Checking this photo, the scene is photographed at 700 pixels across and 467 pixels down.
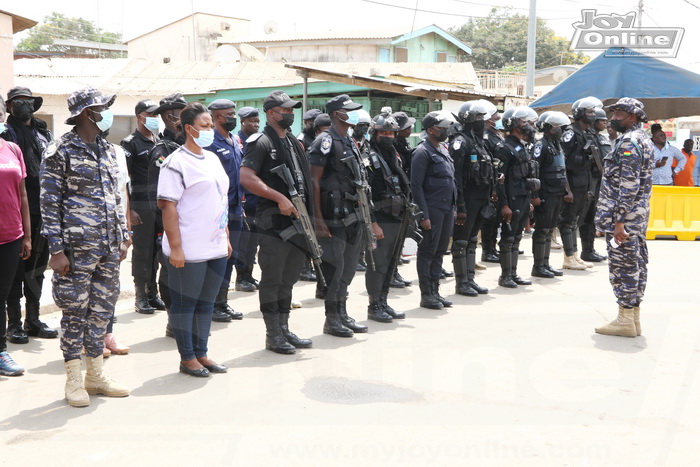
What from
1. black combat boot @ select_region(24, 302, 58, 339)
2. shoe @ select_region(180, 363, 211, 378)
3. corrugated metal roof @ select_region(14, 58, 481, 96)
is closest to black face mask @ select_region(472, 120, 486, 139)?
shoe @ select_region(180, 363, 211, 378)

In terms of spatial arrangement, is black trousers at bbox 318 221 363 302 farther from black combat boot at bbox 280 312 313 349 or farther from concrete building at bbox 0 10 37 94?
concrete building at bbox 0 10 37 94

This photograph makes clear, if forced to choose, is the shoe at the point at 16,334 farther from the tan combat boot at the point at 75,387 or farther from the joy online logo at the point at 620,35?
the joy online logo at the point at 620,35

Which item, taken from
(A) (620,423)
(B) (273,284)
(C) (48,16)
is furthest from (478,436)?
(C) (48,16)

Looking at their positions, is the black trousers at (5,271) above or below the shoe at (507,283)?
above

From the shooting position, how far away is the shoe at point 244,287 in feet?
27.5

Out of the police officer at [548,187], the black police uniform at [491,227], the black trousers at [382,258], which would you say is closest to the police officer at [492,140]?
the black police uniform at [491,227]

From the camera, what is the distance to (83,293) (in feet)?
14.8

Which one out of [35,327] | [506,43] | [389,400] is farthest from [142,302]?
[506,43]

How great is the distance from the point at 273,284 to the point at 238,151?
193cm

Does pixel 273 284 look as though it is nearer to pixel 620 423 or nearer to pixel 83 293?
pixel 83 293

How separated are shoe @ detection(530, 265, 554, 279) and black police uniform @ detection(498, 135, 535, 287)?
853 millimetres

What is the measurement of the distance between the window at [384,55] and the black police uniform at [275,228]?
2917 centimetres

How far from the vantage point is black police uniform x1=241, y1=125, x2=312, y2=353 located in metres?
5.60

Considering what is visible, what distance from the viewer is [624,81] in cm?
1425
